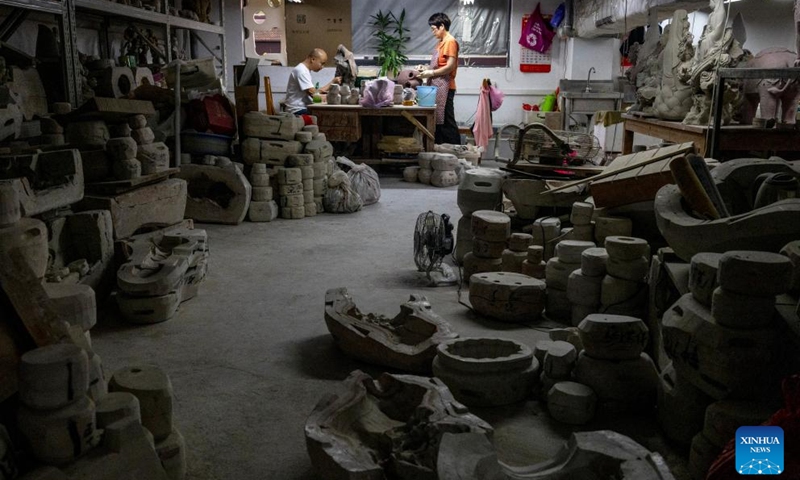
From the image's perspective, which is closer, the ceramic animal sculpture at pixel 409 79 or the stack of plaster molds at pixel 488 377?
the stack of plaster molds at pixel 488 377

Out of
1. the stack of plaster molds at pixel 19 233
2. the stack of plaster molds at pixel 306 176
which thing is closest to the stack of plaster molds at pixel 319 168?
the stack of plaster molds at pixel 306 176

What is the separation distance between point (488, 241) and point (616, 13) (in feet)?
21.6

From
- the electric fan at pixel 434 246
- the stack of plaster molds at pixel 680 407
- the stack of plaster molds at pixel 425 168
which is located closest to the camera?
the stack of plaster molds at pixel 680 407

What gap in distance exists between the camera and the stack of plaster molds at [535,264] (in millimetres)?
4941

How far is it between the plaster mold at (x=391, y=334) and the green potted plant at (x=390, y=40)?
9.58 m

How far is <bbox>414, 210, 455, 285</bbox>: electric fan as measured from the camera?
5.32m

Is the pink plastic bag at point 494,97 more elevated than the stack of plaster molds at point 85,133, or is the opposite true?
the pink plastic bag at point 494,97

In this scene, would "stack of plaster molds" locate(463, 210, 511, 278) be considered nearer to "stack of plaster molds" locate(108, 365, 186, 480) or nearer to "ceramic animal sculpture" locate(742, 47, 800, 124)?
"ceramic animal sculpture" locate(742, 47, 800, 124)

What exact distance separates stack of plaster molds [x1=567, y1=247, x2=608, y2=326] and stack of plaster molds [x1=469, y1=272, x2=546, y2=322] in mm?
315

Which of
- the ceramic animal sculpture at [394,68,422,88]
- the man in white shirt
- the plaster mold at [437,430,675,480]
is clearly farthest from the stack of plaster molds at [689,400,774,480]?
the ceramic animal sculpture at [394,68,422,88]

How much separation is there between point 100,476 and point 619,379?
2.18 metres

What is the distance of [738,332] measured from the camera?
2443 millimetres

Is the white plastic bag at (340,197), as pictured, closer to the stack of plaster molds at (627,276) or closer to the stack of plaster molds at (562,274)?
the stack of plaster molds at (562,274)

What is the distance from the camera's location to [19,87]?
21.6 ft
